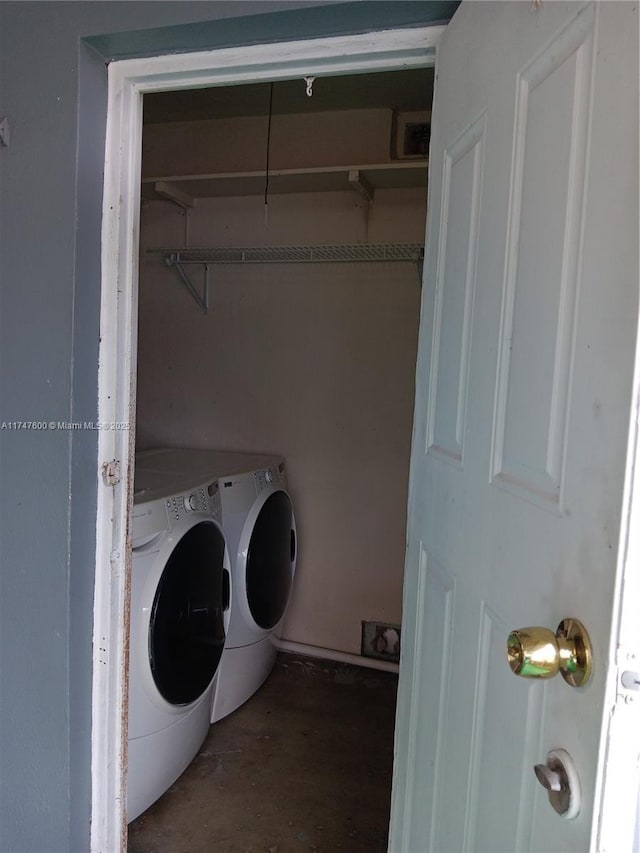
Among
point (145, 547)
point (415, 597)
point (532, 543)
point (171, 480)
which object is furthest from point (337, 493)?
point (532, 543)

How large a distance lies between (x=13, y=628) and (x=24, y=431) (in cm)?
40

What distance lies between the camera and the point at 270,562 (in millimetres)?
2234

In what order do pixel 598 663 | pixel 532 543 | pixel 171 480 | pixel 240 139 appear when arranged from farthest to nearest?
pixel 240 139 < pixel 171 480 < pixel 532 543 < pixel 598 663

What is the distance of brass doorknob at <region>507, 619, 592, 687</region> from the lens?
1.77ft

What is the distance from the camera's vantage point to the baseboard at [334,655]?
97.5 inches

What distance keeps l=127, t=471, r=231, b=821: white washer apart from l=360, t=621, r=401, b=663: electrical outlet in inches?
34.1

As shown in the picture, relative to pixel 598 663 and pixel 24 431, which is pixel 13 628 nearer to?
pixel 24 431

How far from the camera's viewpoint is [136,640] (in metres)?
1.43

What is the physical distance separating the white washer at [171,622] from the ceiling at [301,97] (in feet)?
5.08

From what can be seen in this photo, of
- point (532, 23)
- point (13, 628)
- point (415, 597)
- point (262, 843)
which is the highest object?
point (532, 23)

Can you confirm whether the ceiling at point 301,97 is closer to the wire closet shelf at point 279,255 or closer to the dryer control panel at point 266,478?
the wire closet shelf at point 279,255

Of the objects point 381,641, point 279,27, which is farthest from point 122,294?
point 381,641

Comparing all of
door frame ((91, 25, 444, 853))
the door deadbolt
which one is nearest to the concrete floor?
door frame ((91, 25, 444, 853))

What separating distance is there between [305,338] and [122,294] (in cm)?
142
